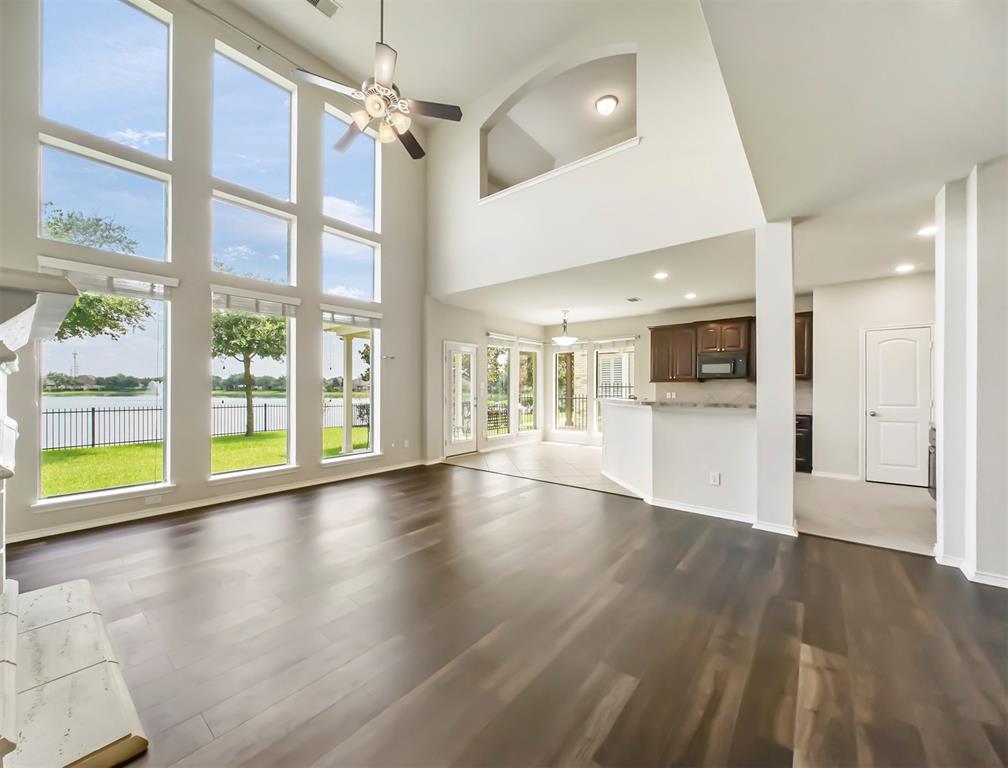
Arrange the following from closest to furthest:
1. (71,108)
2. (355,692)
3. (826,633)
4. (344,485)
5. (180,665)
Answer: (355,692) < (180,665) < (826,633) < (71,108) < (344,485)

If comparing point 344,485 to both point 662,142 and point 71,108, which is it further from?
point 662,142

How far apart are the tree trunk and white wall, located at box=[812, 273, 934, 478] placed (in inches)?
300

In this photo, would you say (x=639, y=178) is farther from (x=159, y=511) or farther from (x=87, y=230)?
(x=159, y=511)

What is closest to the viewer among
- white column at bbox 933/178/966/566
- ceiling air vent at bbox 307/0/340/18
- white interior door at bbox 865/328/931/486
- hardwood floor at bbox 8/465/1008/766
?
hardwood floor at bbox 8/465/1008/766

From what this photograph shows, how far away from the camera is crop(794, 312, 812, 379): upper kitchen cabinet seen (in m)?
5.82

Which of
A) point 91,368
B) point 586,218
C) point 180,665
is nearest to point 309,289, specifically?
point 91,368

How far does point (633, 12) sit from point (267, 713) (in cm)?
664

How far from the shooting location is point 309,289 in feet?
17.6

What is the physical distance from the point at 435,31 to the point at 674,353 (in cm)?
596

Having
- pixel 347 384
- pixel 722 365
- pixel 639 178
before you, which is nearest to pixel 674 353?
pixel 722 365

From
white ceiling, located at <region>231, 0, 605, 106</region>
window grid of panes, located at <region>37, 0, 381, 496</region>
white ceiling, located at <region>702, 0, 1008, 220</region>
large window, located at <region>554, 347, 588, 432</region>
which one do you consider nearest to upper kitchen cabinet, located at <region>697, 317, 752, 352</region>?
large window, located at <region>554, 347, 588, 432</region>

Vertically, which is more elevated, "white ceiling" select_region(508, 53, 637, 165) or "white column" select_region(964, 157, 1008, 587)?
"white ceiling" select_region(508, 53, 637, 165)

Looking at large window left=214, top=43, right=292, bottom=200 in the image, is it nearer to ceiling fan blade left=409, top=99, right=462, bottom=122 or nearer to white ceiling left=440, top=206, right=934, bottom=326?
ceiling fan blade left=409, top=99, right=462, bottom=122

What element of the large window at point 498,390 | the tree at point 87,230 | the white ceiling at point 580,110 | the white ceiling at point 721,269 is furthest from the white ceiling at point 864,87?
the large window at point 498,390
